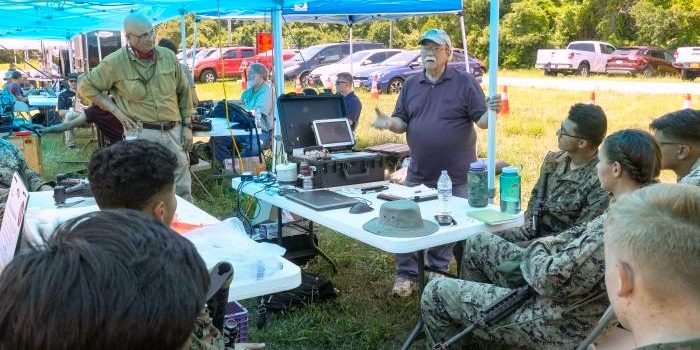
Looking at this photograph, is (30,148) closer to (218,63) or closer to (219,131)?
(219,131)

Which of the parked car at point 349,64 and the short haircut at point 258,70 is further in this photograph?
the parked car at point 349,64

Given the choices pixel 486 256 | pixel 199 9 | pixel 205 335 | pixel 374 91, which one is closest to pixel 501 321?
pixel 486 256

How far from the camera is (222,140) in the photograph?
757cm

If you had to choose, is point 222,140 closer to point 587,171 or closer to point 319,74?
point 587,171

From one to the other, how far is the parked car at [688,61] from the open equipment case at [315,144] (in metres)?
19.3

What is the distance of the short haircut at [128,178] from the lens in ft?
6.27

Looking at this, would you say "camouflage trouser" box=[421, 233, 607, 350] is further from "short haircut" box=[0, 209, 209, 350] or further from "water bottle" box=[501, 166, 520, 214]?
"short haircut" box=[0, 209, 209, 350]

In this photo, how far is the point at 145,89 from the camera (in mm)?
4887

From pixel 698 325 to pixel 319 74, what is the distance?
17.4 metres

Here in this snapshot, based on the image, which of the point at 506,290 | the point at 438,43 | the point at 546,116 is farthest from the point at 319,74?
the point at 506,290

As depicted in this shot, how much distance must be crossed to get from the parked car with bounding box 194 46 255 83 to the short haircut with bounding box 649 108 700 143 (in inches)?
861

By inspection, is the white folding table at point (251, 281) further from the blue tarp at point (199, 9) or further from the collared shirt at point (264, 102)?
the collared shirt at point (264, 102)

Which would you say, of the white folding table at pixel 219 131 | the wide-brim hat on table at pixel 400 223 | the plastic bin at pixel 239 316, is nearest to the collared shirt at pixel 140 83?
the white folding table at pixel 219 131

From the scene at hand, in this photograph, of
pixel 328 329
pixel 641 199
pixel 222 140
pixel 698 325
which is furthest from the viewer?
pixel 222 140
